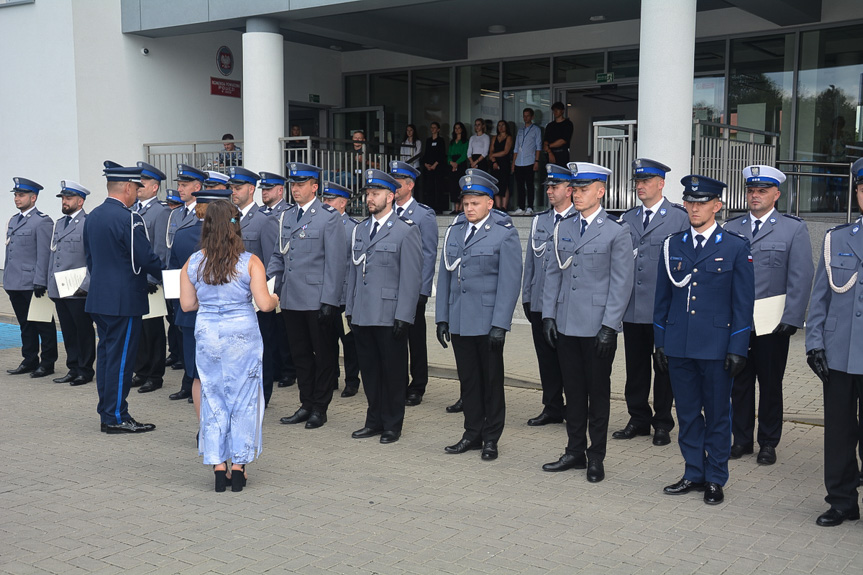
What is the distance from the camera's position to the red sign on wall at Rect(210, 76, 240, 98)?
17.3 metres

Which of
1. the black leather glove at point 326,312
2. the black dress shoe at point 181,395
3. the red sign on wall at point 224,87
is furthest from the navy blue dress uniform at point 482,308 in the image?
the red sign on wall at point 224,87

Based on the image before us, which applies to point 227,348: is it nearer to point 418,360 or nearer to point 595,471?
point 595,471

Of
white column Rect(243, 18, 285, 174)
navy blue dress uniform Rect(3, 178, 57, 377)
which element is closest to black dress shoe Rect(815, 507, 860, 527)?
navy blue dress uniform Rect(3, 178, 57, 377)

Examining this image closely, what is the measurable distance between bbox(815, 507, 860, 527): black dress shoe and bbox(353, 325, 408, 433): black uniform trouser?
3.07 m

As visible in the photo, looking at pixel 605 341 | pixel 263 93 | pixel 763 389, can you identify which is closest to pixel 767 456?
pixel 763 389

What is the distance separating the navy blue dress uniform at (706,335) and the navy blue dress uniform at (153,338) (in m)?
5.31

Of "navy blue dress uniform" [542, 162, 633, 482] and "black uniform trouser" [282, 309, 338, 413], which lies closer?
"navy blue dress uniform" [542, 162, 633, 482]

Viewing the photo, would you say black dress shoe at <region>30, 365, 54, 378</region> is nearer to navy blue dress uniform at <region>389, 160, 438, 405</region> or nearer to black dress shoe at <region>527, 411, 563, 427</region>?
navy blue dress uniform at <region>389, 160, 438, 405</region>

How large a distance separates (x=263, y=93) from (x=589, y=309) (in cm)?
1036

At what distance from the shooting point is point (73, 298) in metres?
8.68

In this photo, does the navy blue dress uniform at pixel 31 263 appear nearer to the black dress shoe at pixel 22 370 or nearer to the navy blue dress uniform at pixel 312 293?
the black dress shoe at pixel 22 370

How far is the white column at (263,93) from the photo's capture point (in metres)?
14.5

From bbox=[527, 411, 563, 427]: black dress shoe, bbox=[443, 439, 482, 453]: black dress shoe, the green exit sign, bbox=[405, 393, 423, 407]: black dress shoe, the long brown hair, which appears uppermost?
the green exit sign

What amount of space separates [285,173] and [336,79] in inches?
210
